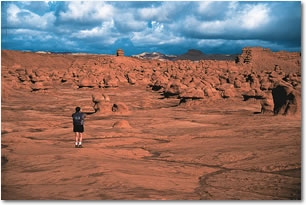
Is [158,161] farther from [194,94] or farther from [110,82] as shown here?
[110,82]

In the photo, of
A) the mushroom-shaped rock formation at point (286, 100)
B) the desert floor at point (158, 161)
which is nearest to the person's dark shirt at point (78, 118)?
the desert floor at point (158, 161)

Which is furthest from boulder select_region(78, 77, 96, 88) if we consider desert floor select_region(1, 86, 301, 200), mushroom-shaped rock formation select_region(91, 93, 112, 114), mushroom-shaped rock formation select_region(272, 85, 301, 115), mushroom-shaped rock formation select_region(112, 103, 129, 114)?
mushroom-shaped rock formation select_region(272, 85, 301, 115)

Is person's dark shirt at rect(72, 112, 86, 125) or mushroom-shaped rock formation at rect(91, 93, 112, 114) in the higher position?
person's dark shirt at rect(72, 112, 86, 125)

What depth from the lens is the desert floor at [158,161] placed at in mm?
4770

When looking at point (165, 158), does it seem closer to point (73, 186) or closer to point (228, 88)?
point (73, 186)

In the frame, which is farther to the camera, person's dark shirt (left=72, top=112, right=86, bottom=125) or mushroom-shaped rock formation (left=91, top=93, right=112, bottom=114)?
mushroom-shaped rock formation (left=91, top=93, right=112, bottom=114)

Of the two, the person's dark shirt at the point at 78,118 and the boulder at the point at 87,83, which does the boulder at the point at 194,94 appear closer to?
the person's dark shirt at the point at 78,118

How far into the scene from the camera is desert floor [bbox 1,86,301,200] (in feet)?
15.6

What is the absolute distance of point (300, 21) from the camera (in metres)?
5.94

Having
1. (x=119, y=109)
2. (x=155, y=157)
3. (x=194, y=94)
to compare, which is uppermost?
(x=194, y=94)

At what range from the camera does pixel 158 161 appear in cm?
729

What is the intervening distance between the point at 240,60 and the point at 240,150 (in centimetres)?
5195

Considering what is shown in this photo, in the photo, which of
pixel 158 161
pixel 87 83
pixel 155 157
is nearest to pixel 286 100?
pixel 155 157

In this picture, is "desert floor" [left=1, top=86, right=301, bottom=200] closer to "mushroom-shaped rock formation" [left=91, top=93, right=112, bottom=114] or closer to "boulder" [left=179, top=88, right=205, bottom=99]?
"mushroom-shaped rock formation" [left=91, top=93, right=112, bottom=114]
